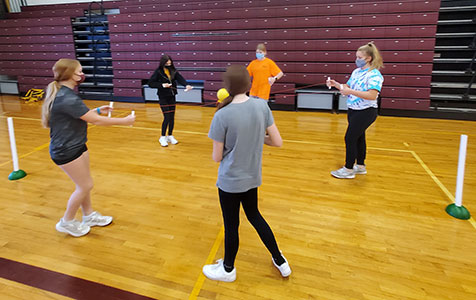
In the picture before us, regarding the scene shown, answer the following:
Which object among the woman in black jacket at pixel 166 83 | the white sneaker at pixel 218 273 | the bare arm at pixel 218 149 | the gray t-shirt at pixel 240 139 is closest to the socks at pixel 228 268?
the white sneaker at pixel 218 273

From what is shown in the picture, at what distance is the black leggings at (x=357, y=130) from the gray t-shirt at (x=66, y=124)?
8.35 feet

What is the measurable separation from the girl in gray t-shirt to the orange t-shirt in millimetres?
2925

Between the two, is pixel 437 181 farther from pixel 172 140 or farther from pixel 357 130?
pixel 172 140

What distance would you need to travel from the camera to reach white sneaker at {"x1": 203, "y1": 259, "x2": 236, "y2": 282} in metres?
2.01

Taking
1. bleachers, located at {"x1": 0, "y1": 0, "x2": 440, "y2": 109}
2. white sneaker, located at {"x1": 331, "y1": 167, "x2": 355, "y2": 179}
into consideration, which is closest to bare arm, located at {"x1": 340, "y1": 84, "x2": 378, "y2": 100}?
white sneaker, located at {"x1": 331, "y1": 167, "x2": 355, "y2": 179}

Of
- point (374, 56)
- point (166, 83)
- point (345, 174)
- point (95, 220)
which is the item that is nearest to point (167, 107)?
point (166, 83)

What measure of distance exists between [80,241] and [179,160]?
1929 mm

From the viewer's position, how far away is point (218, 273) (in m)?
2.03

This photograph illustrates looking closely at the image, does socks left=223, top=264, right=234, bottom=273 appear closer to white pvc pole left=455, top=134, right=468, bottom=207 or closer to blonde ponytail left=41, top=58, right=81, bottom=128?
blonde ponytail left=41, top=58, right=81, bottom=128

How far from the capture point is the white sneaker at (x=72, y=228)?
Answer: 2520mm

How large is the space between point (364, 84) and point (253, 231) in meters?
1.79

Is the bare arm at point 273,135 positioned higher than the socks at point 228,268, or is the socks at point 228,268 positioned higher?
the bare arm at point 273,135

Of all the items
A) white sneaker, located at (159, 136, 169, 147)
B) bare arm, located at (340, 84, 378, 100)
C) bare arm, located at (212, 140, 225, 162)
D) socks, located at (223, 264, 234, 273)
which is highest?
bare arm, located at (340, 84, 378, 100)

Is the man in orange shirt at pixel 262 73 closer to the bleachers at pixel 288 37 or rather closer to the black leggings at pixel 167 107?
the black leggings at pixel 167 107
